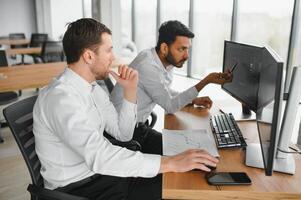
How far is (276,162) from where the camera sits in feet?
4.19

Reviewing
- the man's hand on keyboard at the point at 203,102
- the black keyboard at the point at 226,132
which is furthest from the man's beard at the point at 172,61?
the black keyboard at the point at 226,132

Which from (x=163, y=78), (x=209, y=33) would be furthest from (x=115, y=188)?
(x=209, y=33)

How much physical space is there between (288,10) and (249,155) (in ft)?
12.7

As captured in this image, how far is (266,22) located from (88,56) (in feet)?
14.6

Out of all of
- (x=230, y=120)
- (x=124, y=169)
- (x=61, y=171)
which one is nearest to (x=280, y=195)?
(x=124, y=169)

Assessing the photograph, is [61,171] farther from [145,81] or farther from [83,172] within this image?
[145,81]

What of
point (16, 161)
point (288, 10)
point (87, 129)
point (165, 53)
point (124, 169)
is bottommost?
point (16, 161)

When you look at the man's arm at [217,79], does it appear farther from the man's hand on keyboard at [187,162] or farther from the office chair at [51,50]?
the office chair at [51,50]

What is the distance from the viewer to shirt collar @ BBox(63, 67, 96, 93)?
128 centimetres

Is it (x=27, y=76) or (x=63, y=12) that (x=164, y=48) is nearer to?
(x=27, y=76)

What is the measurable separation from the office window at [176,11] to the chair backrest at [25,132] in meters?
4.98

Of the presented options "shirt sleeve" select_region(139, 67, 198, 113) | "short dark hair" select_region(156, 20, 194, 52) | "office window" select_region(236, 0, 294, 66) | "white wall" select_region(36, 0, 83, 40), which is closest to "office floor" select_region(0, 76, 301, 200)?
"shirt sleeve" select_region(139, 67, 198, 113)

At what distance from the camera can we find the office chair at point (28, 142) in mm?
1198

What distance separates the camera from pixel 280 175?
1192 millimetres
